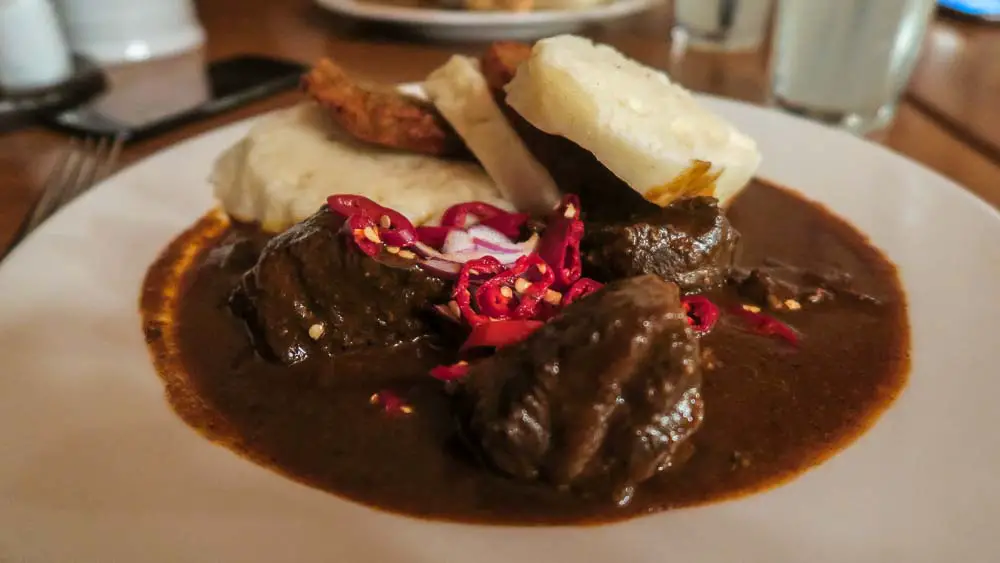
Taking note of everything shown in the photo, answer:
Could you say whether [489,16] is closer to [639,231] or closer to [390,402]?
[639,231]

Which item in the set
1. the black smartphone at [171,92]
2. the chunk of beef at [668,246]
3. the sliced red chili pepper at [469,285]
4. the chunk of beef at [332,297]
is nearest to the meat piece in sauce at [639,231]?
the chunk of beef at [668,246]

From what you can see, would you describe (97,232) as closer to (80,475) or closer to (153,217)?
(153,217)

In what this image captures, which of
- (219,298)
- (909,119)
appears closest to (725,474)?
(219,298)

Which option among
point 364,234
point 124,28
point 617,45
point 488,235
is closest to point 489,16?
point 617,45

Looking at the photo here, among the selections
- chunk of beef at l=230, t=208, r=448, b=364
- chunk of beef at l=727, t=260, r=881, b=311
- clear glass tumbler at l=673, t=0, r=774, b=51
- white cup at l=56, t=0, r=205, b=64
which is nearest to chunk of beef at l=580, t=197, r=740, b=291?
chunk of beef at l=727, t=260, r=881, b=311

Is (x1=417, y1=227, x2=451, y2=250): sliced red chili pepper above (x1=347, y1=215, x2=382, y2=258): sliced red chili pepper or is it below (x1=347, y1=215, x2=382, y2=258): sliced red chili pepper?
below

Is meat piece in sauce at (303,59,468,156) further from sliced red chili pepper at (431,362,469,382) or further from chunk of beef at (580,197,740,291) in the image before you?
sliced red chili pepper at (431,362,469,382)

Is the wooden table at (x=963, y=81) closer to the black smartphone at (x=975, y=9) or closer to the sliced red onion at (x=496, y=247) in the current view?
the black smartphone at (x=975, y=9)
